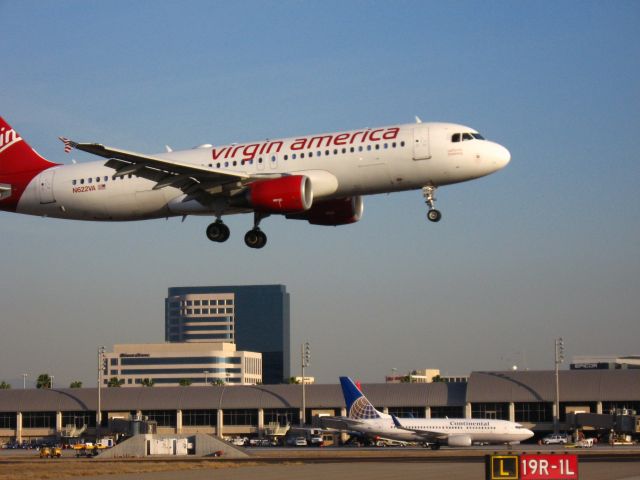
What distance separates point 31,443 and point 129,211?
8105 centimetres

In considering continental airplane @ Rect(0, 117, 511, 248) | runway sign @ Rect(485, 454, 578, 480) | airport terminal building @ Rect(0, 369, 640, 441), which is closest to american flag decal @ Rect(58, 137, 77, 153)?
continental airplane @ Rect(0, 117, 511, 248)

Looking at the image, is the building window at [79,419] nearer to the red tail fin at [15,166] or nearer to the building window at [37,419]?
the building window at [37,419]

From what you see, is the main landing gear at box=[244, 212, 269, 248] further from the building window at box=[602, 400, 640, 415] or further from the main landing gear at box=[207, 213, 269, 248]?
the building window at box=[602, 400, 640, 415]

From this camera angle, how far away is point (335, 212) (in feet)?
215

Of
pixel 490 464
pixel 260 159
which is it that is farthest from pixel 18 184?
pixel 490 464

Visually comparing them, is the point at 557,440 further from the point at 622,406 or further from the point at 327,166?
the point at 327,166

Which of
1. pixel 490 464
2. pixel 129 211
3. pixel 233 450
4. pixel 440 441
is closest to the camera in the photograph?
pixel 490 464

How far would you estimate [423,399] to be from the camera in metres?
138

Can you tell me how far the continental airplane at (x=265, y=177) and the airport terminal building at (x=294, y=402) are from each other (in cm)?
7474

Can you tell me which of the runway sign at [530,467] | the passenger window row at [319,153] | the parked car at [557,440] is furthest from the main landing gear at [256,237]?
the parked car at [557,440]

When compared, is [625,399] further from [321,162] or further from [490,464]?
[490,464]

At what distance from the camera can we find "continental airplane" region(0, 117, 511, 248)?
2318 inches

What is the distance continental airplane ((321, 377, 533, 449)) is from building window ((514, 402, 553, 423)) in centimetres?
3243

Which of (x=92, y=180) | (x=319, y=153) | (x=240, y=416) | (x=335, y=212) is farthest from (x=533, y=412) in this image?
(x=92, y=180)
